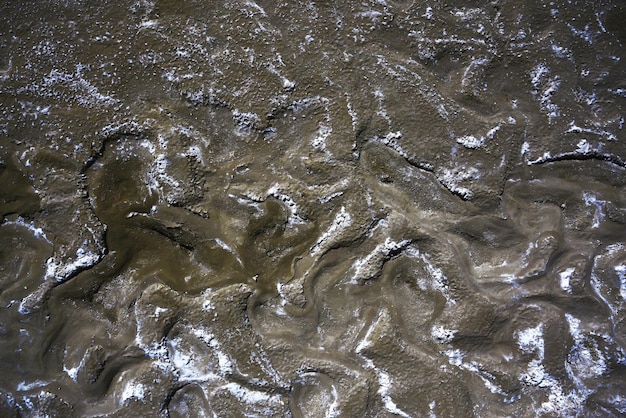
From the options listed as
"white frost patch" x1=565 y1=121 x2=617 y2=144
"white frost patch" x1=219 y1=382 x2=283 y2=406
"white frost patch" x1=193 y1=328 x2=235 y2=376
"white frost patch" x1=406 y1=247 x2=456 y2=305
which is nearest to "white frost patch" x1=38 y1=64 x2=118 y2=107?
"white frost patch" x1=193 y1=328 x2=235 y2=376

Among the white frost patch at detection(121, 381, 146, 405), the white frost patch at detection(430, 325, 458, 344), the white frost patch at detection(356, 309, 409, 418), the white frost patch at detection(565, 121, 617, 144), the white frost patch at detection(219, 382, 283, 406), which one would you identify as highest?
the white frost patch at detection(565, 121, 617, 144)

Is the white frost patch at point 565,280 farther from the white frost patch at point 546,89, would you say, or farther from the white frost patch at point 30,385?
the white frost patch at point 30,385

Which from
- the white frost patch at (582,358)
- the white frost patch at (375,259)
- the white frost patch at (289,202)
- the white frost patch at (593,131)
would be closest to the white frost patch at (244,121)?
the white frost patch at (289,202)

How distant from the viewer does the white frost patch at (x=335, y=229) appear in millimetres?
1770

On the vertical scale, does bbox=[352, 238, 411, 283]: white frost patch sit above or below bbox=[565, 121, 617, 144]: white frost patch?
below

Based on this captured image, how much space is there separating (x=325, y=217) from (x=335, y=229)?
6 cm

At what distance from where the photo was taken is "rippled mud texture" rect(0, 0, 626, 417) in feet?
5.75

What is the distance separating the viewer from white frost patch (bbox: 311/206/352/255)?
1770 mm

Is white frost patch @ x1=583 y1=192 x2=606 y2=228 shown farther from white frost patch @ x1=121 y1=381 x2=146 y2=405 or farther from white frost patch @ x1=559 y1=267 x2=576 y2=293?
white frost patch @ x1=121 y1=381 x2=146 y2=405

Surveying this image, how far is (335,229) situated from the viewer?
69.7 inches

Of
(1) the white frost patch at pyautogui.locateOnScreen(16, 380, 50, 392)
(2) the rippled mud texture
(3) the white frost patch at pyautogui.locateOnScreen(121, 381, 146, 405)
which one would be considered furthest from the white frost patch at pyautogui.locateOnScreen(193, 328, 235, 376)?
(1) the white frost patch at pyautogui.locateOnScreen(16, 380, 50, 392)

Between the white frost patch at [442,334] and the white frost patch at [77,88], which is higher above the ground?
the white frost patch at [77,88]

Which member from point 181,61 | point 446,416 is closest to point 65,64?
point 181,61

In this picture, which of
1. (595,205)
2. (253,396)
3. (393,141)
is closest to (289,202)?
(393,141)
